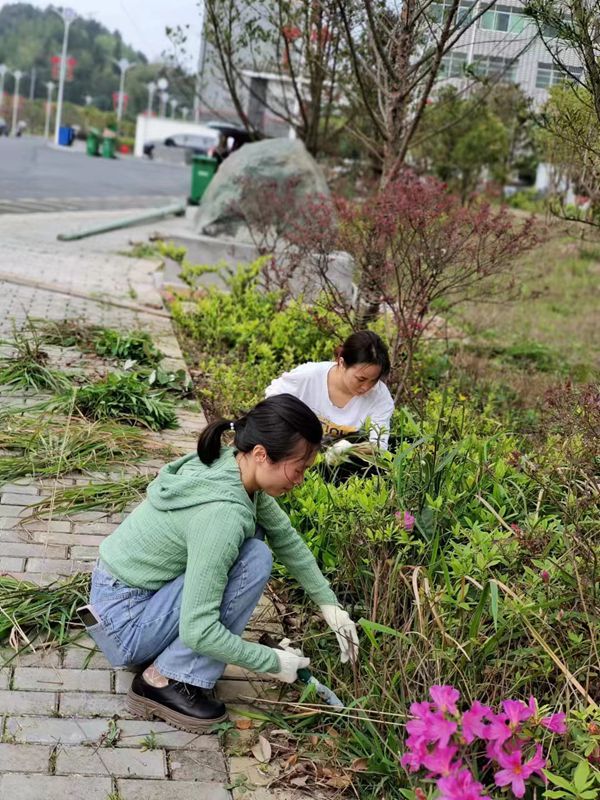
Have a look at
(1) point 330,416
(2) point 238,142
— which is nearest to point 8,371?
(1) point 330,416

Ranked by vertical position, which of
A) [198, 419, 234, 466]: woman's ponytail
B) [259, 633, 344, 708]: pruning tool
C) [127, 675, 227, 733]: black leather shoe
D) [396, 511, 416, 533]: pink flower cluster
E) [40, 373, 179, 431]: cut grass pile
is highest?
[198, 419, 234, 466]: woman's ponytail

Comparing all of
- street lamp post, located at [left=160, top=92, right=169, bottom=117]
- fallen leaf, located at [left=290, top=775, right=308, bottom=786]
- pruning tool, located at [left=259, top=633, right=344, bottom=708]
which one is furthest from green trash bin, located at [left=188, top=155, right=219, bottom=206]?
street lamp post, located at [left=160, top=92, right=169, bottom=117]

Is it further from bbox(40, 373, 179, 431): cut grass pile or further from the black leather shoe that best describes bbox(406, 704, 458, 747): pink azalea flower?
bbox(40, 373, 179, 431): cut grass pile

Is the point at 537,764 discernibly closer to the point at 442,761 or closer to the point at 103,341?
the point at 442,761

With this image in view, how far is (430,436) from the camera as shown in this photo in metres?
3.96

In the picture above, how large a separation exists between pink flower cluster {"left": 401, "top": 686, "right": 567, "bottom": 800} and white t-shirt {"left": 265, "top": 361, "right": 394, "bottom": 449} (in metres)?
2.38

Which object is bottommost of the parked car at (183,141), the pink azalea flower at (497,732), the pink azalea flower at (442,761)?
the pink azalea flower at (442,761)

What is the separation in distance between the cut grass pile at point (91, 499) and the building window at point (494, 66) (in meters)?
4.71

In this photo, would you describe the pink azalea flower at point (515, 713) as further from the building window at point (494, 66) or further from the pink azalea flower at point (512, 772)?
the building window at point (494, 66)

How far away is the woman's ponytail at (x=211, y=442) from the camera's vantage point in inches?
119

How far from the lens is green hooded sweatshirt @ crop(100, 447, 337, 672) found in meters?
2.83

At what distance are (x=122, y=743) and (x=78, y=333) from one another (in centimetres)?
448

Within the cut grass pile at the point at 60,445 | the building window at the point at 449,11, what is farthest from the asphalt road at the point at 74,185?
the cut grass pile at the point at 60,445

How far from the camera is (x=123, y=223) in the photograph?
1634 cm
